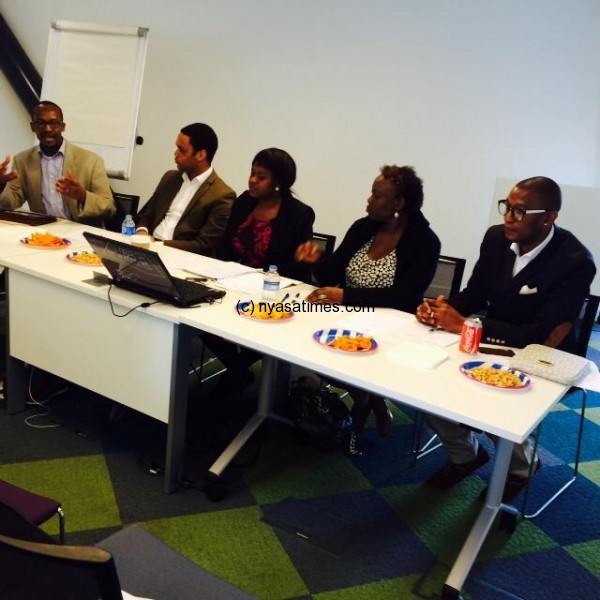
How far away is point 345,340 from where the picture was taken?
1.88 m

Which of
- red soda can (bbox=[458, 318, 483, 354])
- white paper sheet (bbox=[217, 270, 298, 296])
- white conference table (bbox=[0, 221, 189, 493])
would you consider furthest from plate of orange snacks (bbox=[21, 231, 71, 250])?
red soda can (bbox=[458, 318, 483, 354])

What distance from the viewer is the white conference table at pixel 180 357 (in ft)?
5.24

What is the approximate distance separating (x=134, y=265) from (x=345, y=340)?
0.80 metres

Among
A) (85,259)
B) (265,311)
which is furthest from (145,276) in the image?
(85,259)

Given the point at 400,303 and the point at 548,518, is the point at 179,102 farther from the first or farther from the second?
the point at 548,518


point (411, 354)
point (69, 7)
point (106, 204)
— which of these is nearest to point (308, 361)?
point (411, 354)

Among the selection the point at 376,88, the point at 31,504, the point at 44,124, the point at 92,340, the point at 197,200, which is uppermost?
the point at 376,88

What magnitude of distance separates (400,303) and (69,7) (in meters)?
4.26

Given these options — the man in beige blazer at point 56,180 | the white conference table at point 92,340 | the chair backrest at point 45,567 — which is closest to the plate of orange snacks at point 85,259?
the white conference table at point 92,340

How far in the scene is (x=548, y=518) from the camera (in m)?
2.23

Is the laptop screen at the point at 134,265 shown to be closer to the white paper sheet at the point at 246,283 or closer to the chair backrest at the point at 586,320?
the white paper sheet at the point at 246,283

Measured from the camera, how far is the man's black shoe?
2.33 meters

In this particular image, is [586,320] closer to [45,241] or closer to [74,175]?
[45,241]

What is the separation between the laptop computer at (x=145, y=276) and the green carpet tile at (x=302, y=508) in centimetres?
71
